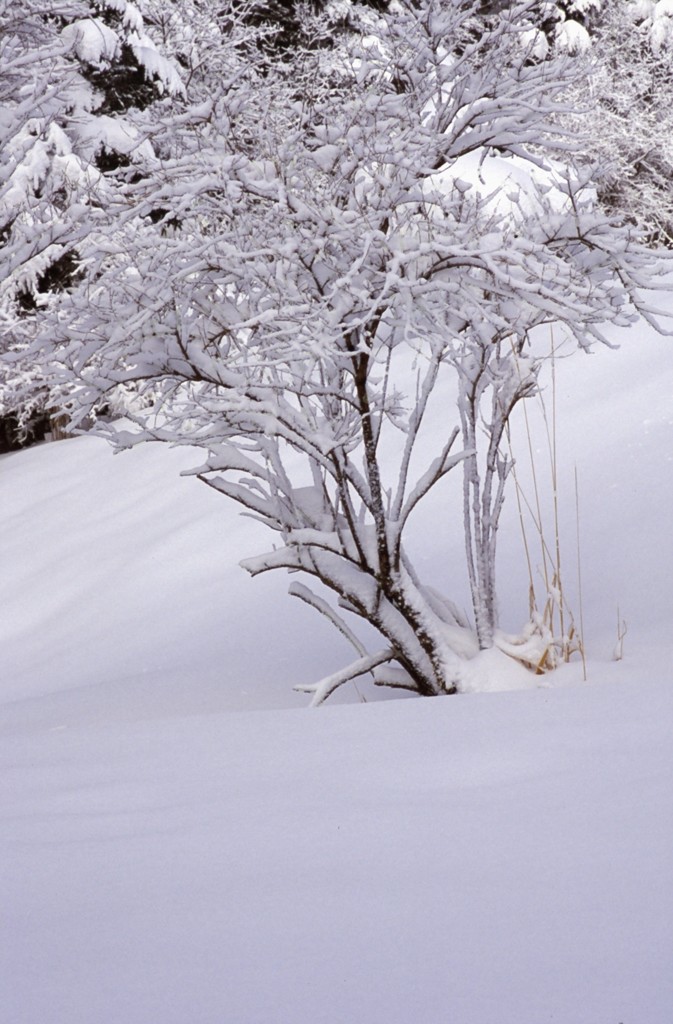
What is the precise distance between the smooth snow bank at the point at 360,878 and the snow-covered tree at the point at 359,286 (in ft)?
4.67

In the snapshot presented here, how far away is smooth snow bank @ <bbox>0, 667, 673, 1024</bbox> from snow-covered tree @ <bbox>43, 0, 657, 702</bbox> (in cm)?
142

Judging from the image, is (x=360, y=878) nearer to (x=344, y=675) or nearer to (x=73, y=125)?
(x=344, y=675)

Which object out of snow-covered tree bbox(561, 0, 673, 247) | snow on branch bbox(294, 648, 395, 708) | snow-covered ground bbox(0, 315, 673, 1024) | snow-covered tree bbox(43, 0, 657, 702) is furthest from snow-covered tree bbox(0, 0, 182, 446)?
snow-covered tree bbox(561, 0, 673, 247)

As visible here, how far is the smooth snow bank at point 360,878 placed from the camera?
157 cm

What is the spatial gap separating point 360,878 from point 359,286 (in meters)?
2.48

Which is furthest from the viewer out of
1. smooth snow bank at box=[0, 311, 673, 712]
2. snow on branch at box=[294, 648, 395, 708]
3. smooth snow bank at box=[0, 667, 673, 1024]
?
smooth snow bank at box=[0, 311, 673, 712]

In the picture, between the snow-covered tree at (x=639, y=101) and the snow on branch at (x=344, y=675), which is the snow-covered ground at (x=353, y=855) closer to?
the snow on branch at (x=344, y=675)

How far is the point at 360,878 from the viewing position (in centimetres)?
200

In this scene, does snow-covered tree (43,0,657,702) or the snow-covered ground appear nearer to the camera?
the snow-covered ground

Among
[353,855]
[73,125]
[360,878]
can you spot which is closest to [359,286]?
[353,855]

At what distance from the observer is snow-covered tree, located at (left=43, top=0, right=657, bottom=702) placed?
3.91 meters

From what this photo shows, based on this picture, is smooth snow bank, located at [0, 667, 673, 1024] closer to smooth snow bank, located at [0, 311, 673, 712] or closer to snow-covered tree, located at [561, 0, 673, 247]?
smooth snow bank, located at [0, 311, 673, 712]

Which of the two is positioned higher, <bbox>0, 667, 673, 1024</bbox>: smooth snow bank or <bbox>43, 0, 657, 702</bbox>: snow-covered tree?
<bbox>43, 0, 657, 702</bbox>: snow-covered tree

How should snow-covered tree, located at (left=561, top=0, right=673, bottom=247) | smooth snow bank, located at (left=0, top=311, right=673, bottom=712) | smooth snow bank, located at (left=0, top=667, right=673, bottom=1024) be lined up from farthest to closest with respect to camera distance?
snow-covered tree, located at (left=561, top=0, right=673, bottom=247), smooth snow bank, located at (left=0, top=311, right=673, bottom=712), smooth snow bank, located at (left=0, top=667, right=673, bottom=1024)
